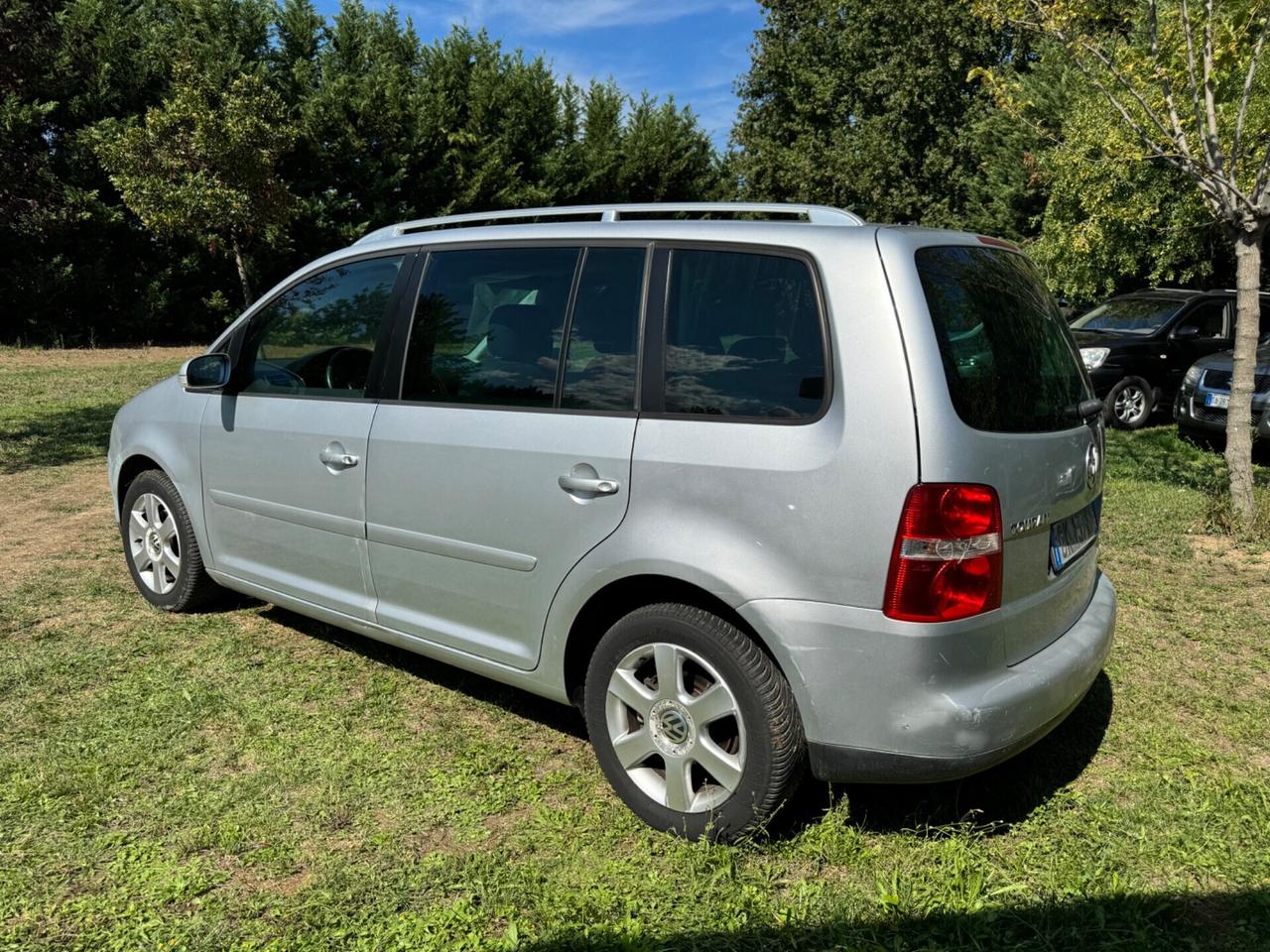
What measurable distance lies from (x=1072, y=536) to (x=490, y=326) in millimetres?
2051

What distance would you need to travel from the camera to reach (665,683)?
2955 millimetres

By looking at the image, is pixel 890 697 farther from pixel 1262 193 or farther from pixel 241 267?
pixel 241 267

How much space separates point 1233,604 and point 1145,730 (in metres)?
1.88

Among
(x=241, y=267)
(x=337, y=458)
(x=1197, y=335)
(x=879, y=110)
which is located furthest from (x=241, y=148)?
(x=879, y=110)

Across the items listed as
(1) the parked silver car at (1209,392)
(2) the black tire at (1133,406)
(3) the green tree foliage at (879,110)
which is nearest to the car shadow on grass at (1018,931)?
(1) the parked silver car at (1209,392)

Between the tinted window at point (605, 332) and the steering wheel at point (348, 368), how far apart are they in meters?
1.04

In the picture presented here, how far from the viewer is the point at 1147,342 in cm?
1205

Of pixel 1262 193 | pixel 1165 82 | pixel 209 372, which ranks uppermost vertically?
pixel 1165 82

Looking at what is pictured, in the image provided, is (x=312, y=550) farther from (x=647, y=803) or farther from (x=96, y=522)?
(x=96, y=522)

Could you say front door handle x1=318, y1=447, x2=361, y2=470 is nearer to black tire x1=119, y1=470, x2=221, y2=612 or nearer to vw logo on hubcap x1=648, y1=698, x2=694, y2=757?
black tire x1=119, y1=470, x2=221, y2=612

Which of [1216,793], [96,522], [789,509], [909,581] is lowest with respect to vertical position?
[1216,793]

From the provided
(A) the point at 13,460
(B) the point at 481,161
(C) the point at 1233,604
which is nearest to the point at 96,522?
(A) the point at 13,460

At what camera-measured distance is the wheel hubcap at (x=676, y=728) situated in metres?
2.88

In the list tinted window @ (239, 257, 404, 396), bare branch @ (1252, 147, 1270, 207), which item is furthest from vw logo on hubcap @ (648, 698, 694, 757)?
bare branch @ (1252, 147, 1270, 207)
